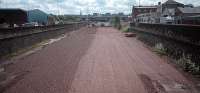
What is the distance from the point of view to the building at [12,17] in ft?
88.2

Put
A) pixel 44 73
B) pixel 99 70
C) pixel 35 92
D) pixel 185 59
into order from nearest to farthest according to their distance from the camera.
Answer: pixel 35 92, pixel 44 73, pixel 99 70, pixel 185 59

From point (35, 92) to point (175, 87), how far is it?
3948mm

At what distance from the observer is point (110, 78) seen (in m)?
9.46

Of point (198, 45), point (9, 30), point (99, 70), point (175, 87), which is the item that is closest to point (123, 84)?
point (175, 87)

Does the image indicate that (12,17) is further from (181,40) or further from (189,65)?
(189,65)

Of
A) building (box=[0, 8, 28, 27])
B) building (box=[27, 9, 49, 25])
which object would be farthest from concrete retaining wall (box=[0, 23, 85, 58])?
building (box=[27, 9, 49, 25])

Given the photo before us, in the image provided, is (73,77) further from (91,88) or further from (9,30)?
(9,30)

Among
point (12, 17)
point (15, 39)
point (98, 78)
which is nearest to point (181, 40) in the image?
point (98, 78)

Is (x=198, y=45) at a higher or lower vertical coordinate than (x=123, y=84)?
higher

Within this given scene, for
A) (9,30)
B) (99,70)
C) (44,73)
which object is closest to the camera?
(44,73)

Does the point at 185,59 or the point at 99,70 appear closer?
the point at 99,70

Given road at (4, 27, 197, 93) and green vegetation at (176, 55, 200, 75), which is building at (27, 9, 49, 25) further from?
green vegetation at (176, 55, 200, 75)

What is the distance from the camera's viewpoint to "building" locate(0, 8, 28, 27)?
26.9m

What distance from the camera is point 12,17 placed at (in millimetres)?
28203
